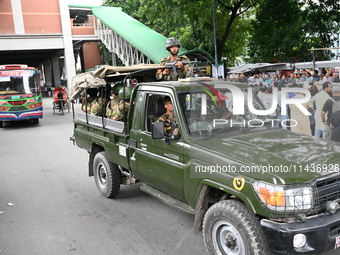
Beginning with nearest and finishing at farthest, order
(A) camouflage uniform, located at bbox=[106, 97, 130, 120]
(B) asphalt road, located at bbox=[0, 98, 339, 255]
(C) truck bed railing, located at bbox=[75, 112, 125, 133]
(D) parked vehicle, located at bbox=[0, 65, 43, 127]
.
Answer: (B) asphalt road, located at bbox=[0, 98, 339, 255] → (C) truck bed railing, located at bbox=[75, 112, 125, 133] → (A) camouflage uniform, located at bbox=[106, 97, 130, 120] → (D) parked vehicle, located at bbox=[0, 65, 43, 127]

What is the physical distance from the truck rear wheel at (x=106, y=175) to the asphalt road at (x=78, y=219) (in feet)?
0.58

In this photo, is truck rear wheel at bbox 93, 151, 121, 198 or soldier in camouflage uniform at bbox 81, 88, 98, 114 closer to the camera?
truck rear wheel at bbox 93, 151, 121, 198

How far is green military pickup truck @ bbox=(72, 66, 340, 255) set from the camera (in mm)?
2945

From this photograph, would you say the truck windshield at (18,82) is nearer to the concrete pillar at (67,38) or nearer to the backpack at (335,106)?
the backpack at (335,106)

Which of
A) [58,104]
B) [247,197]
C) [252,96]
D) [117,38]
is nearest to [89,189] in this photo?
[252,96]

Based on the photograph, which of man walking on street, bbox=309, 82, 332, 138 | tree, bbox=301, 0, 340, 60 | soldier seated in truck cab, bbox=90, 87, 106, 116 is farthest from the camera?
tree, bbox=301, 0, 340, 60

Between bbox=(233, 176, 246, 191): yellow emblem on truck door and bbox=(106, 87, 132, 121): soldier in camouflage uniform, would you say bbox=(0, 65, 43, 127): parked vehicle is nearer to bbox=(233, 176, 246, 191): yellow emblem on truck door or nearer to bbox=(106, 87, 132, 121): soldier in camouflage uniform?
bbox=(106, 87, 132, 121): soldier in camouflage uniform

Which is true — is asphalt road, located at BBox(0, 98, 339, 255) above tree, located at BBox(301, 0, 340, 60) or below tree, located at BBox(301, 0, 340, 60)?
below

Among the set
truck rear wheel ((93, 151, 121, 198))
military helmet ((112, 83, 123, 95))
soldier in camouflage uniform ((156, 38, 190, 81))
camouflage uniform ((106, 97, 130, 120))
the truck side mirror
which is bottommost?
truck rear wheel ((93, 151, 121, 198))

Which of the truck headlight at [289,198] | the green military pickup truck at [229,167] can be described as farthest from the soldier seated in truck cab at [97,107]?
the truck headlight at [289,198]

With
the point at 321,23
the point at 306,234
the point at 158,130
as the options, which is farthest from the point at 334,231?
the point at 321,23

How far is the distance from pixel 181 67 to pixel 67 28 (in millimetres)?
31120

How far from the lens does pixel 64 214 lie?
5262mm

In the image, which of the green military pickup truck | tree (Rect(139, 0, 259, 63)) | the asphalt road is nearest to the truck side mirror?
the green military pickup truck
